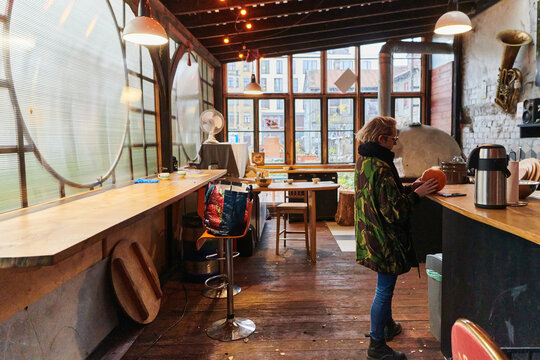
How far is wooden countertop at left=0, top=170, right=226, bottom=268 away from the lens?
128 centimetres

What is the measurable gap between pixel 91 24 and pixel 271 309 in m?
2.76

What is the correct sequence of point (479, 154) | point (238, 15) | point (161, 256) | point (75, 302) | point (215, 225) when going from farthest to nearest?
1. point (238, 15)
2. point (161, 256)
3. point (215, 225)
4. point (75, 302)
5. point (479, 154)

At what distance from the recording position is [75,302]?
2477 millimetres

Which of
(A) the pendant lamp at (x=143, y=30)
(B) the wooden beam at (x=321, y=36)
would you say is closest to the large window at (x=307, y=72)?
(B) the wooden beam at (x=321, y=36)

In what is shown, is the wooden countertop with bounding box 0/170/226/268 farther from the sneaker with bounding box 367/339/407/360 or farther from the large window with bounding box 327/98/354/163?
the large window with bounding box 327/98/354/163

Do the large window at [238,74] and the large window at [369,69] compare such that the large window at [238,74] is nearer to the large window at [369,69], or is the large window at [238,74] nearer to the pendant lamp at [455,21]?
the large window at [369,69]

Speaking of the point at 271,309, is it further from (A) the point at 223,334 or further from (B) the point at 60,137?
(B) the point at 60,137

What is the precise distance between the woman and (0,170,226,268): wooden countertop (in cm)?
126

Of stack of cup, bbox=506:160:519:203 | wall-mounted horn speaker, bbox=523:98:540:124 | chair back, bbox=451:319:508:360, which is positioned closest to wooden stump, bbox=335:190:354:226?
wall-mounted horn speaker, bbox=523:98:540:124

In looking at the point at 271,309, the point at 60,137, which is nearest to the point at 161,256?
the point at 271,309

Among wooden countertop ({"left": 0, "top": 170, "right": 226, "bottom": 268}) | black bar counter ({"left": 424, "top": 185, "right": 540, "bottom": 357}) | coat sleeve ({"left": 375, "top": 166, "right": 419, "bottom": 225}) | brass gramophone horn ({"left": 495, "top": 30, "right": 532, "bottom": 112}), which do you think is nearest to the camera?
wooden countertop ({"left": 0, "top": 170, "right": 226, "bottom": 268})

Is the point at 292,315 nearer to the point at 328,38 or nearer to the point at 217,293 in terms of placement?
the point at 217,293

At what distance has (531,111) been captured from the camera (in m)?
4.84

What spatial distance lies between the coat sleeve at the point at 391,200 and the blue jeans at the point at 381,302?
0.38 meters
